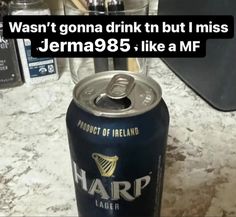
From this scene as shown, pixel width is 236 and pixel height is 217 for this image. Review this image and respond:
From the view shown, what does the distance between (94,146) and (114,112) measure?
0.04 meters

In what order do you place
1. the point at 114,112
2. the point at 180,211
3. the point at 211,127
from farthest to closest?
the point at 211,127 → the point at 180,211 → the point at 114,112

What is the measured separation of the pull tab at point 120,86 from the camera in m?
0.38

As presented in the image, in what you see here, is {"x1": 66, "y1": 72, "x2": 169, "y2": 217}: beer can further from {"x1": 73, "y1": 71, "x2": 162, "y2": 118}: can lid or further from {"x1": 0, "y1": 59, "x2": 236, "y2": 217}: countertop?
{"x1": 0, "y1": 59, "x2": 236, "y2": 217}: countertop

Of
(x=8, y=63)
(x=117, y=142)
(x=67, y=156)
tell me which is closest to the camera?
(x=117, y=142)

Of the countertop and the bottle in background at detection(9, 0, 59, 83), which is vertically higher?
the bottle in background at detection(9, 0, 59, 83)

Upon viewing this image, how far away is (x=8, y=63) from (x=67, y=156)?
0.24 metres

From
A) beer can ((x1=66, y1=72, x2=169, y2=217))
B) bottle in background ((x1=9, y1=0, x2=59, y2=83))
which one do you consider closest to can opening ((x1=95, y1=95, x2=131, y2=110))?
beer can ((x1=66, y1=72, x2=169, y2=217))

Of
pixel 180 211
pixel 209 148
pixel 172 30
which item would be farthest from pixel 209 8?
pixel 180 211

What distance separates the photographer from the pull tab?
376 millimetres

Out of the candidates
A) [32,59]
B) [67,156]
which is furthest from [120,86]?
[32,59]

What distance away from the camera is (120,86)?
392mm

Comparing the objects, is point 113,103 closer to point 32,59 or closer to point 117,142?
point 117,142

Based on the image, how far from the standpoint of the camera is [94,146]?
14.1 inches

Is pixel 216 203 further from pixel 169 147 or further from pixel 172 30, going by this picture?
pixel 172 30
